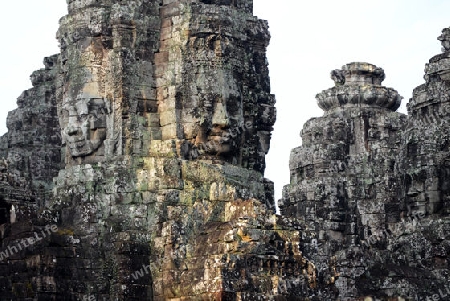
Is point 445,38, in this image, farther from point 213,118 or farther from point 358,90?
point 213,118

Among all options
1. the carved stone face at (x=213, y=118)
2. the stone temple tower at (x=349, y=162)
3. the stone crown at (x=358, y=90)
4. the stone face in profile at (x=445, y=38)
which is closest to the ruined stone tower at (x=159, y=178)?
the carved stone face at (x=213, y=118)

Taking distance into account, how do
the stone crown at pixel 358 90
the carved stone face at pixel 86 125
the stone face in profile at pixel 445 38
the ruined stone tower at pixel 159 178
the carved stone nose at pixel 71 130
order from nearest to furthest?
the ruined stone tower at pixel 159 178 → the carved stone face at pixel 86 125 → the carved stone nose at pixel 71 130 → the stone face in profile at pixel 445 38 → the stone crown at pixel 358 90

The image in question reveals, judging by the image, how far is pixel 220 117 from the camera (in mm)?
54062

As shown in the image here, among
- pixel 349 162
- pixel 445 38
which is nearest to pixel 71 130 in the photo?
pixel 445 38

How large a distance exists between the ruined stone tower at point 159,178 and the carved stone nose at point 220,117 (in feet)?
0.13

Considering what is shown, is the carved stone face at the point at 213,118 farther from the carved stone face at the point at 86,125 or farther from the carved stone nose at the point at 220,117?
the carved stone face at the point at 86,125

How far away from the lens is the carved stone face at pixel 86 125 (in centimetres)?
5409

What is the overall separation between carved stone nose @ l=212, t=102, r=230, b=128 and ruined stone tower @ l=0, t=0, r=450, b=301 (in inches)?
1.6

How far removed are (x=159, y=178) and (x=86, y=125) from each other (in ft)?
8.54

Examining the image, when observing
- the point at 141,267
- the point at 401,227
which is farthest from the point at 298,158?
the point at 141,267

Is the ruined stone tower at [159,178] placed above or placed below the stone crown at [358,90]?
below

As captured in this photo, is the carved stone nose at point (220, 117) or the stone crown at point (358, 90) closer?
the carved stone nose at point (220, 117)

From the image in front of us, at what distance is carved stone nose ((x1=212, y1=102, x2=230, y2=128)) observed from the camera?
177 feet

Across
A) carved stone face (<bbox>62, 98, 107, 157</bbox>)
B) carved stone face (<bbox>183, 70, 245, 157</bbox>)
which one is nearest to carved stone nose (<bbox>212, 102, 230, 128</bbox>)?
carved stone face (<bbox>183, 70, 245, 157</bbox>)
